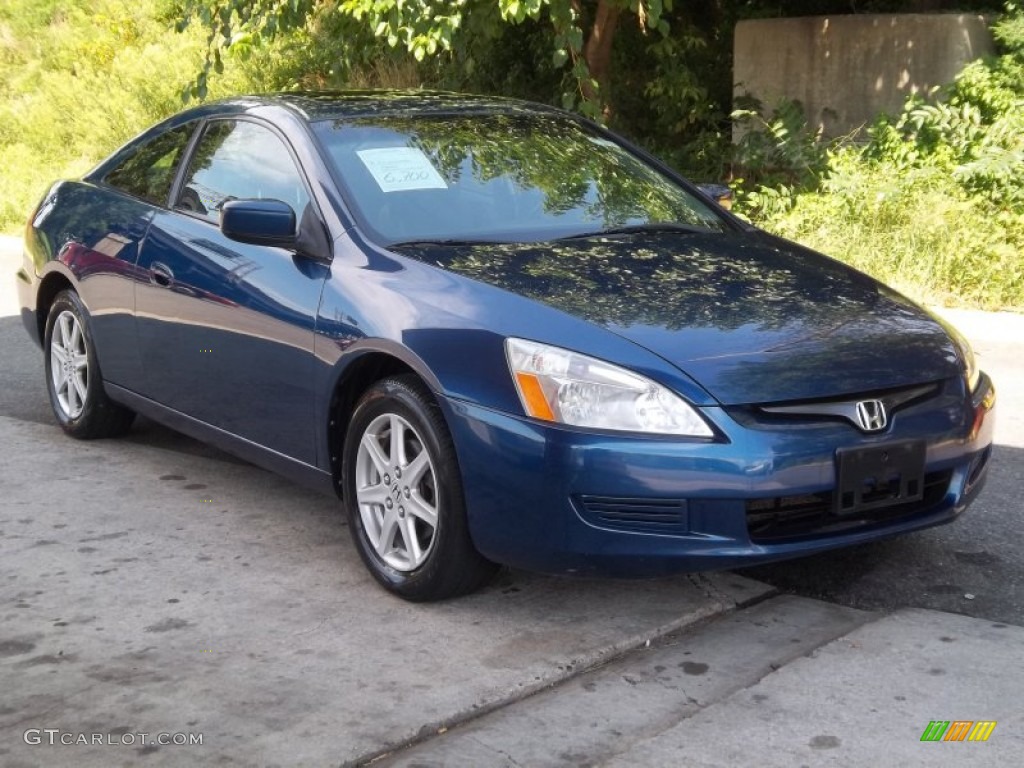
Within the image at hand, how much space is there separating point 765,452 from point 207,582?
6.12ft

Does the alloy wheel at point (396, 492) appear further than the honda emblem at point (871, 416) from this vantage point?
Yes

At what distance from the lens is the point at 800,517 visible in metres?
4.12

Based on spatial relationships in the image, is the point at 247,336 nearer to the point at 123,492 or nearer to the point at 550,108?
the point at 123,492

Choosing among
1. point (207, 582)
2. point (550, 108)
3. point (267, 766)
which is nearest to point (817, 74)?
point (550, 108)

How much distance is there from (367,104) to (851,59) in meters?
8.62

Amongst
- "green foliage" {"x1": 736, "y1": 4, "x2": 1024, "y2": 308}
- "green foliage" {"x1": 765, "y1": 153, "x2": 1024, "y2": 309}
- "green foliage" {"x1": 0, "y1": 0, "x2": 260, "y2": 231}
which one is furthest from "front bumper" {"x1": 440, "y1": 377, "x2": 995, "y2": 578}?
"green foliage" {"x1": 0, "y1": 0, "x2": 260, "y2": 231}

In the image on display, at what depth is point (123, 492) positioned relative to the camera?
5789 millimetres

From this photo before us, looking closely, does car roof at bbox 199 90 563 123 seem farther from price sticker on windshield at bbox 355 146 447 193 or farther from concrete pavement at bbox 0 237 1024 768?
concrete pavement at bbox 0 237 1024 768

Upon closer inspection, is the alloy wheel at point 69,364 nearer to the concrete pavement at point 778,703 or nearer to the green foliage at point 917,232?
the concrete pavement at point 778,703

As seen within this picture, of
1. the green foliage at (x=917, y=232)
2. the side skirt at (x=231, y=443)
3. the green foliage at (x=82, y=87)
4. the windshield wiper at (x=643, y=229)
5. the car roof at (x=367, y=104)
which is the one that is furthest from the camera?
the green foliage at (x=82, y=87)

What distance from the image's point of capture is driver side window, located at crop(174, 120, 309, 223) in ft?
17.3

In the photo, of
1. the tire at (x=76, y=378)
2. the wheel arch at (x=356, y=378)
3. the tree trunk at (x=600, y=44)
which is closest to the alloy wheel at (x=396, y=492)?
the wheel arch at (x=356, y=378)

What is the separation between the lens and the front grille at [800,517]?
404 centimetres

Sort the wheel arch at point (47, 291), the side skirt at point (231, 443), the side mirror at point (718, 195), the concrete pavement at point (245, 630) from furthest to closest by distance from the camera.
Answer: the wheel arch at point (47, 291) < the side mirror at point (718, 195) < the side skirt at point (231, 443) < the concrete pavement at point (245, 630)
